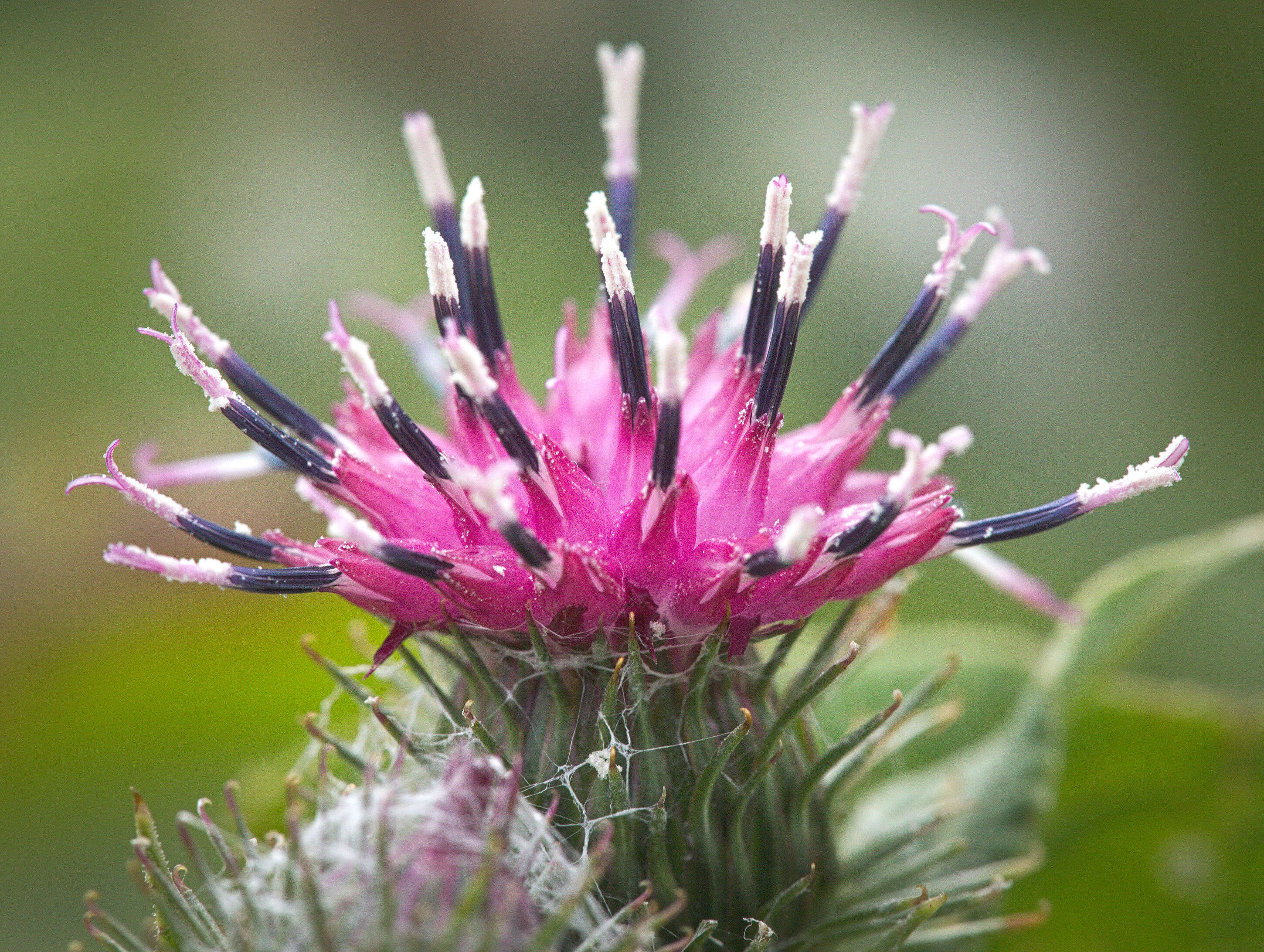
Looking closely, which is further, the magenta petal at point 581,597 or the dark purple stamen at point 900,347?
the dark purple stamen at point 900,347

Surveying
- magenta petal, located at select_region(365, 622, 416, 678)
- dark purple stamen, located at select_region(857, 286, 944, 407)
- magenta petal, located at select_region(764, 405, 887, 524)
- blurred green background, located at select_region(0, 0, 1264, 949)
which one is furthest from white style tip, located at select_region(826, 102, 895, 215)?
blurred green background, located at select_region(0, 0, 1264, 949)

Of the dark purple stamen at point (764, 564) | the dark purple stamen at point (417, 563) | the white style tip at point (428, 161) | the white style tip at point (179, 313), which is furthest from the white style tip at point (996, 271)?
the white style tip at point (179, 313)

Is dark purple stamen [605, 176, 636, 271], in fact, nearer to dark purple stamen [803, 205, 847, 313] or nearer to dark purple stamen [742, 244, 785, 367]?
dark purple stamen [803, 205, 847, 313]

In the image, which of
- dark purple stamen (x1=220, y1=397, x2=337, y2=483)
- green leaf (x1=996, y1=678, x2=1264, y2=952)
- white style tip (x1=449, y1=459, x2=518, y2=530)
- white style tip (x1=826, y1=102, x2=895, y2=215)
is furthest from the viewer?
green leaf (x1=996, y1=678, x2=1264, y2=952)

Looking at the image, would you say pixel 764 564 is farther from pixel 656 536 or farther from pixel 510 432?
pixel 510 432

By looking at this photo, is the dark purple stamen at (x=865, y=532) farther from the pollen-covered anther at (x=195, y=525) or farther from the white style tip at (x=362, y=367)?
the pollen-covered anther at (x=195, y=525)

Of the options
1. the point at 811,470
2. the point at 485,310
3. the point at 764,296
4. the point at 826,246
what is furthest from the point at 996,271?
the point at 485,310

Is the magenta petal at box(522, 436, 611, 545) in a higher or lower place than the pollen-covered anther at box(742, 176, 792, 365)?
lower
